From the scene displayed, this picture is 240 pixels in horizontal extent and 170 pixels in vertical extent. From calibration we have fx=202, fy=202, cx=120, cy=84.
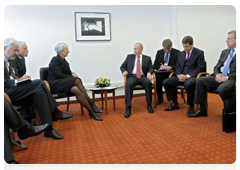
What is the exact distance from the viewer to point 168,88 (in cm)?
388

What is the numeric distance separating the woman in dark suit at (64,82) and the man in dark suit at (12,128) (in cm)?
113

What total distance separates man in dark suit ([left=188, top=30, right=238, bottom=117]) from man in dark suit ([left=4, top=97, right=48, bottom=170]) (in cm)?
240

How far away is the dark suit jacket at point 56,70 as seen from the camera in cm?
361

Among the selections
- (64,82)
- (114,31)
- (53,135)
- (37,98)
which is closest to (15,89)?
(37,98)

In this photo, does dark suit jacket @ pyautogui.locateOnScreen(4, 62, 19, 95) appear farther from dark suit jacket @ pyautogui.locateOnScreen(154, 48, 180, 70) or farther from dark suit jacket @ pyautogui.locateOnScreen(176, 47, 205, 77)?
dark suit jacket @ pyautogui.locateOnScreen(154, 48, 180, 70)

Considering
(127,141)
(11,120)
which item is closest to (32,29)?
(11,120)

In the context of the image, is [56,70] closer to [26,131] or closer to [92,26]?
[26,131]

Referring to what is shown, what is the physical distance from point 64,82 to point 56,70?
0.95ft

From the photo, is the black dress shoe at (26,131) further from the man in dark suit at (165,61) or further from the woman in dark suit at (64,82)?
the man in dark suit at (165,61)

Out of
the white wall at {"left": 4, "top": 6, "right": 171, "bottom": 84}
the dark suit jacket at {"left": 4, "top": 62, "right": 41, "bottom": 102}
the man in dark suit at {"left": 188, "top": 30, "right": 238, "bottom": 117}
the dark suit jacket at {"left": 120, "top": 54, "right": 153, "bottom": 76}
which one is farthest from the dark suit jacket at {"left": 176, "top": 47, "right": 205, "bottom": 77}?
the dark suit jacket at {"left": 4, "top": 62, "right": 41, "bottom": 102}

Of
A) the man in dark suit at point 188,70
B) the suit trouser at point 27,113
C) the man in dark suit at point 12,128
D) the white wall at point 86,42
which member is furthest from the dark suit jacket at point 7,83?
the white wall at point 86,42

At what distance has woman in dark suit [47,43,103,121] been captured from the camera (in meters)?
3.49
